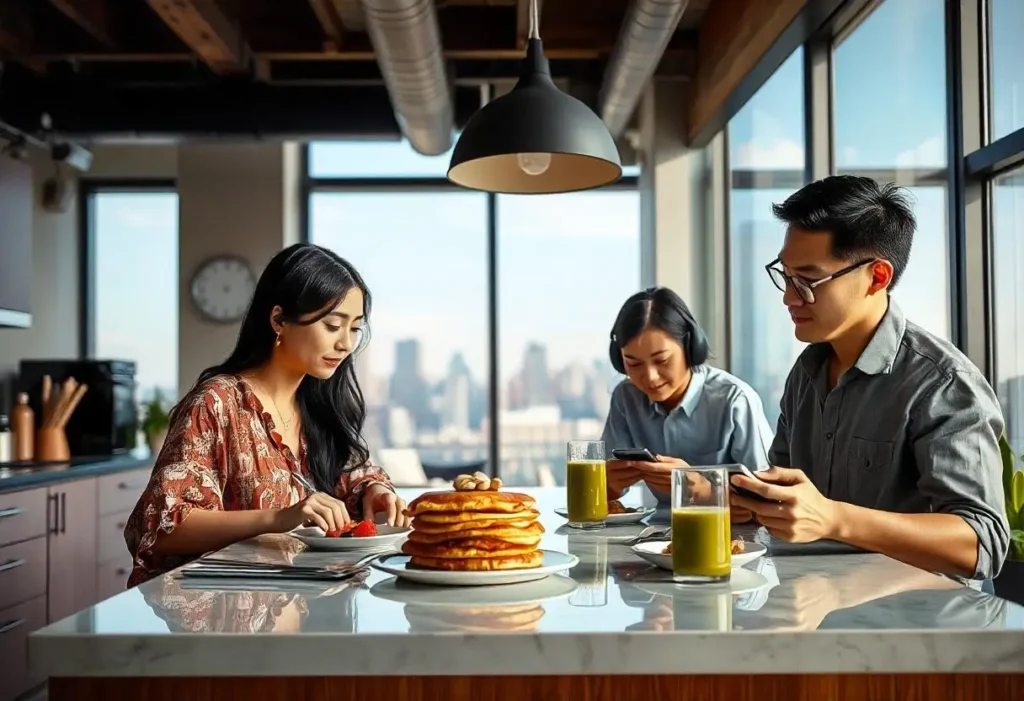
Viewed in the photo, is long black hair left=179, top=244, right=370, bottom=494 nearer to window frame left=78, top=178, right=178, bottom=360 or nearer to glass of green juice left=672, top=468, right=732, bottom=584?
glass of green juice left=672, top=468, right=732, bottom=584

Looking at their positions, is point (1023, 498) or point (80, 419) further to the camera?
point (80, 419)

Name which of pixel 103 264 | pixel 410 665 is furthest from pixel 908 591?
pixel 103 264

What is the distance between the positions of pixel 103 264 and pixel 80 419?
188cm

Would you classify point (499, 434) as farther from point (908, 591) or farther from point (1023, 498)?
point (908, 591)

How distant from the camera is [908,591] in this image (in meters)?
1.45

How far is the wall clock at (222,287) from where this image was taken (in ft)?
22.0

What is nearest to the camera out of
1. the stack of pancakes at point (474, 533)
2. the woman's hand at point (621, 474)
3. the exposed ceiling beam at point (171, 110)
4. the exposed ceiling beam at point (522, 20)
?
the stack of pancakes at point (474, 533)

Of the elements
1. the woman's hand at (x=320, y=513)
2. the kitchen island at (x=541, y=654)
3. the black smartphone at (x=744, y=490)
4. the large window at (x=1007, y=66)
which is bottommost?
the kitchen island at (x=541, y=654)

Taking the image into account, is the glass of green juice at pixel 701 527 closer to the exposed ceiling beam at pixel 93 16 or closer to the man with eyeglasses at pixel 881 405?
the man with eyeglasses at pixel 881 405

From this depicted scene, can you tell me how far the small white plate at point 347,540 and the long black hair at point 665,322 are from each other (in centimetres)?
148

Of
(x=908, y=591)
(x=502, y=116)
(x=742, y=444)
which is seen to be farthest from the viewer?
(x=742, y=444)

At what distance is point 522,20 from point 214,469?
333 cm

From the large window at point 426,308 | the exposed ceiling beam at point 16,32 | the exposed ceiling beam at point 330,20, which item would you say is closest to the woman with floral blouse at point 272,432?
the exposed ceiling beam at point 330,20

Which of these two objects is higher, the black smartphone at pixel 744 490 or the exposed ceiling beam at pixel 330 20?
the exposed ceiling beam at pixel 330 20
